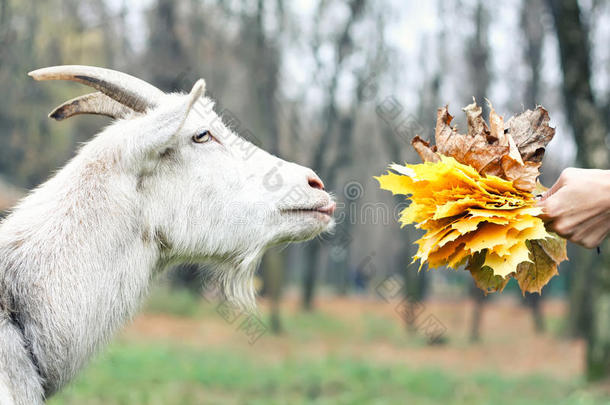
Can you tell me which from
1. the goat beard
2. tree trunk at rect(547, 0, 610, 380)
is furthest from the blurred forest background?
the goat beard

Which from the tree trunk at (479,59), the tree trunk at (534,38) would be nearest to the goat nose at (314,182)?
the tree trunk at (479,59)

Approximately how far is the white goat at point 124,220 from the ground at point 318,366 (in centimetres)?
49

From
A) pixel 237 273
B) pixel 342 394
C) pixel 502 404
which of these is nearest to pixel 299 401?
pixel 342 394

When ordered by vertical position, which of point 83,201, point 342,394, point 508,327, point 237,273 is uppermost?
point 83,201

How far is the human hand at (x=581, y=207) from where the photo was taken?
252cm

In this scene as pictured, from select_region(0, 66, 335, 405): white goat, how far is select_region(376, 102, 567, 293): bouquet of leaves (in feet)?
2.48

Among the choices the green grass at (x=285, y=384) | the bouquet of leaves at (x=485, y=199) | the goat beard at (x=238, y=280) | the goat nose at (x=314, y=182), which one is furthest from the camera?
the green grass at (x=285, y=384)

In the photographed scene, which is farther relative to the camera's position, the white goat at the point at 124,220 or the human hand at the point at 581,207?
the white goat at the point at 124,220

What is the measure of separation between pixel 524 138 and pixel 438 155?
1.28 ft

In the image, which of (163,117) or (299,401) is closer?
(163,117)

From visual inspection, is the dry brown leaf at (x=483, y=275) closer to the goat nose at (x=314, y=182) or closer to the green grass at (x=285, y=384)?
the goat nose at (x=314, y=182)

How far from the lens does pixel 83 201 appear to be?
2.89 meters

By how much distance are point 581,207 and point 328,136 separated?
16.6 meters

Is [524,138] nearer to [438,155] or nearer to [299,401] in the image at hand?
[438,155]
